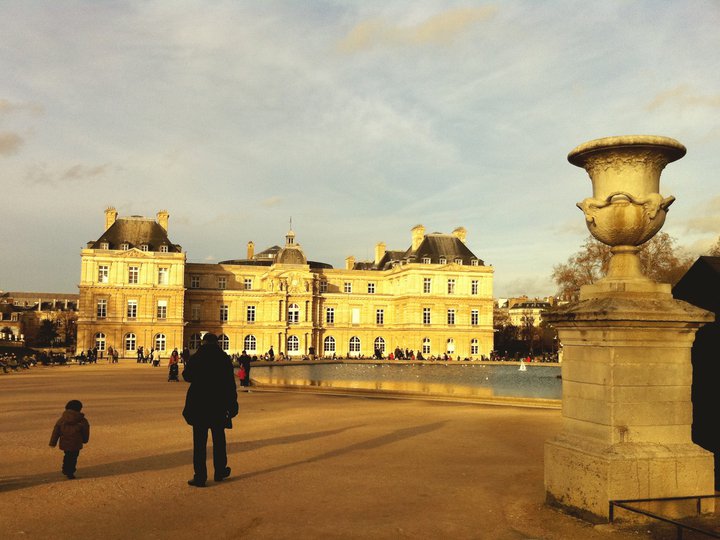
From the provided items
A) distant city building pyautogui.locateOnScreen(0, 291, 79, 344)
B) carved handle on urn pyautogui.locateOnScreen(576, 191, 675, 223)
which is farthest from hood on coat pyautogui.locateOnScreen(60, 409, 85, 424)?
distant city building pyautogui.locateOnScreen(0, 291, 79, 344)

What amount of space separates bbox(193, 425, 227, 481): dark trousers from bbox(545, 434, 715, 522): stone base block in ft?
13.0

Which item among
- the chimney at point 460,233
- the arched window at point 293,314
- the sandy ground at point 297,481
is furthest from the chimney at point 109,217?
the sandy ground at point 297,481

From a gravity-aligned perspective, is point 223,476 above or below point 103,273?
below

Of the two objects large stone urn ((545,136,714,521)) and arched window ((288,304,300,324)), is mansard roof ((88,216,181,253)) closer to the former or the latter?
arched window ((288,304,300,324))

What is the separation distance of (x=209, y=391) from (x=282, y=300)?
5779 cm

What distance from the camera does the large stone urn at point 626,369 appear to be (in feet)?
20.8

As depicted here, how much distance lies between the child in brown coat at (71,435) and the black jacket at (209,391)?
56.3 inches

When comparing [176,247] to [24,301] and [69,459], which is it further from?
[24,301]

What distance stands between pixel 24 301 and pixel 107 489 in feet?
509

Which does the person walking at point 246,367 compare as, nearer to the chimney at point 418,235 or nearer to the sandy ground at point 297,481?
the sandy ground at point 297,481

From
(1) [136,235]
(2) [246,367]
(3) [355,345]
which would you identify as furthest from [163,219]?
(2) [246,367]

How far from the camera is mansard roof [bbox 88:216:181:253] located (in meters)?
60.9

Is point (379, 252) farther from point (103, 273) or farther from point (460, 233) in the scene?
point (103, 273)

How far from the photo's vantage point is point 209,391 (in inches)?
316
